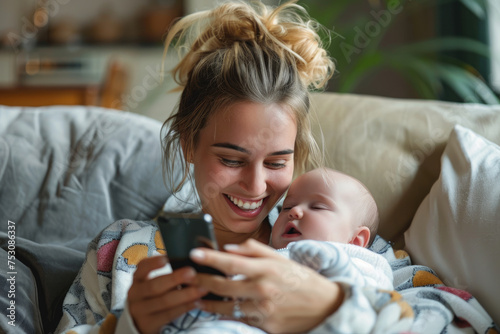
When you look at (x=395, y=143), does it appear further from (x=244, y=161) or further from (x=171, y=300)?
(x=171, y=300)

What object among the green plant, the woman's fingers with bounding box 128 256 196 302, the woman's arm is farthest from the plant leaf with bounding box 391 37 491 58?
the woman's fingers with bounding box 128 256 196 302

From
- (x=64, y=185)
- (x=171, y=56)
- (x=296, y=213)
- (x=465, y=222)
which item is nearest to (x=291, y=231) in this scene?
(x=296, y=213)

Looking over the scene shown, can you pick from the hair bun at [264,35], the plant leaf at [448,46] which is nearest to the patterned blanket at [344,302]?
the hair bun at [264,35]

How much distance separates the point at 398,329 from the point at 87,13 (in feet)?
14.5

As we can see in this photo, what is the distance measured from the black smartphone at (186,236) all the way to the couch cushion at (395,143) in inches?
27.3

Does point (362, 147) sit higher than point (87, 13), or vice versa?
point (362, 147)

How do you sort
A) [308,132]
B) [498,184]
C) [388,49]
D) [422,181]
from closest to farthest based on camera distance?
[498,184], [308,132], [422,181], [388,49]

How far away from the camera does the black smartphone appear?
0.84 metres

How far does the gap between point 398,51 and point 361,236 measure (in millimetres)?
1810

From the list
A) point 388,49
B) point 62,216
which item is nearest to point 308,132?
point 62,216

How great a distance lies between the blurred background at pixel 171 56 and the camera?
2.42 metres

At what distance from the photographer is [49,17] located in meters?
4.74

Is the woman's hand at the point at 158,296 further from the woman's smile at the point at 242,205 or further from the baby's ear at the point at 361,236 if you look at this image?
the baby's ear at the point at 361,236

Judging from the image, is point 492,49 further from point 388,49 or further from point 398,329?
point 398,329
